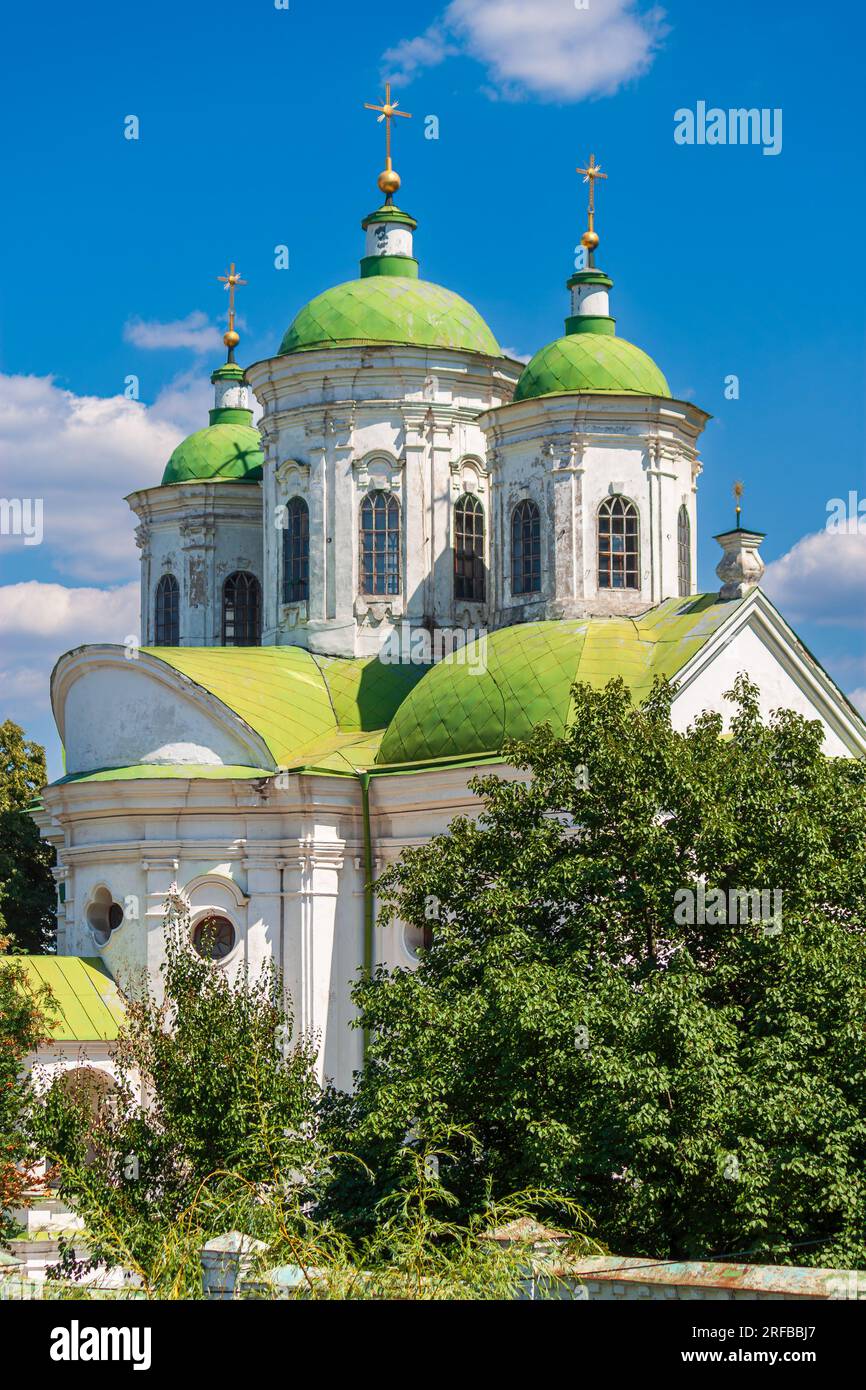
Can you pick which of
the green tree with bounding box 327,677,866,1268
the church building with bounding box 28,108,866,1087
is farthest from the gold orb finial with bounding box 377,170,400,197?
the green tree with bounding box 327,677,866,1268

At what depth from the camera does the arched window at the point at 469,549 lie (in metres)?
27.7

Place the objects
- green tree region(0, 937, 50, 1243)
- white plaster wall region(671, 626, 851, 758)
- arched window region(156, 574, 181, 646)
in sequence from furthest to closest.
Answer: arched window region(156, 574, 181, 646)
white plaster wall region(671, 626, 851, 758)
green tree region(0, 937, 50, 1243)

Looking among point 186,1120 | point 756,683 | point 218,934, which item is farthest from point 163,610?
point 186,1120

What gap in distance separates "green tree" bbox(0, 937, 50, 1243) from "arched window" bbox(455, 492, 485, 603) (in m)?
9.66

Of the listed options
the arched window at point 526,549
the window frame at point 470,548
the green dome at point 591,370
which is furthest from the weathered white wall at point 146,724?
the green dome at point 591,370

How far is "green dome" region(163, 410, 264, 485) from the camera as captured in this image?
31.7m

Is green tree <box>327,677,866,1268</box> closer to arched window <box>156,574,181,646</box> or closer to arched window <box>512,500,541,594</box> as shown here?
arched window <box>512,500,541,594</box>

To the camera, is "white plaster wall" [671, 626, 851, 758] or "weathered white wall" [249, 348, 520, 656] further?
"weathered white wall" [249, 348, 520, 656]

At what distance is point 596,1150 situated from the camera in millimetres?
14656

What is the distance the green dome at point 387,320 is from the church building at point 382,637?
39mm

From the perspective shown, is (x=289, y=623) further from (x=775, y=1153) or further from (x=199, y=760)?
(x=775, y=1153)

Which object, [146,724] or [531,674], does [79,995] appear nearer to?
[146,724]

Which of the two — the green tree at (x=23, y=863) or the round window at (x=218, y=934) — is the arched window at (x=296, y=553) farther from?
the green tree at (x=23, y=863)
